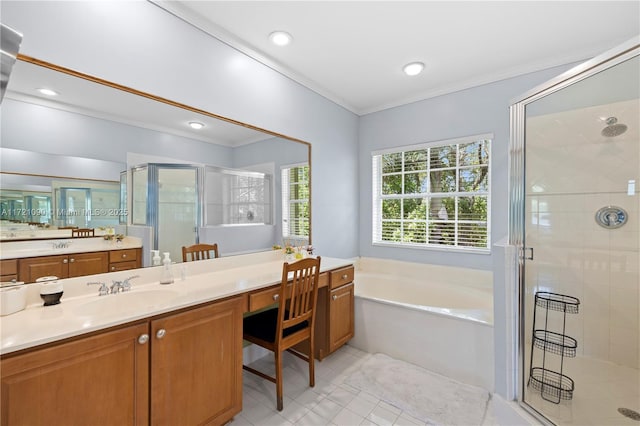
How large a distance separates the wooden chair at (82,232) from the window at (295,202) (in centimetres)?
147

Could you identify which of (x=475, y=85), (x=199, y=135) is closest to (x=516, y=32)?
(x=475, y=85)

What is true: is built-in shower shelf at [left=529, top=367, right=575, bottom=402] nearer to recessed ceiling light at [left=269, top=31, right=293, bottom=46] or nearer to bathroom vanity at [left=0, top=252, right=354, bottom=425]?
bathroom vanity at [left=0, top=252, right=354, bottom=425]

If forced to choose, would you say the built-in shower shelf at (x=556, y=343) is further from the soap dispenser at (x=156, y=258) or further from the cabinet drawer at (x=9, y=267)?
the cabinet drawer at (x=9, y=267)

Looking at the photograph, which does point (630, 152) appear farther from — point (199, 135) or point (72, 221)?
point (72, 221)

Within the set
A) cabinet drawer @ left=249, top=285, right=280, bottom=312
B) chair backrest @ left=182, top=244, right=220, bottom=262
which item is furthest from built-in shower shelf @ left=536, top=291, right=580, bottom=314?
chair backrest @ left=182, top=244, right=220, bottom=262

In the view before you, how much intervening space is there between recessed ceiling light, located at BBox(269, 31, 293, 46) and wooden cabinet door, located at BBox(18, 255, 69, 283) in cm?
198

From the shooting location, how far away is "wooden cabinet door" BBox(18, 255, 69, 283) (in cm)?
136

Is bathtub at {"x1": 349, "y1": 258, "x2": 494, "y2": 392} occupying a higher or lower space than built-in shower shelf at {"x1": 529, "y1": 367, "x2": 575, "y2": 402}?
higher

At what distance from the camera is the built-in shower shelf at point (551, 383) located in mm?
1799

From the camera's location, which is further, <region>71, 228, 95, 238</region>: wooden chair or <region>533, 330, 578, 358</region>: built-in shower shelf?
<region>533, 330, 578, 358</region>: built-in shower shelf

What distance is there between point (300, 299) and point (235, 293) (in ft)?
1.77

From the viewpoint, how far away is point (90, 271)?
1548 mm

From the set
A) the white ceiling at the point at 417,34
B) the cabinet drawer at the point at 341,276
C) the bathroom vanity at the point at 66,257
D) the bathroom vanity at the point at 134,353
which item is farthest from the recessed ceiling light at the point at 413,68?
the bathroom vanity at the point at 66,257

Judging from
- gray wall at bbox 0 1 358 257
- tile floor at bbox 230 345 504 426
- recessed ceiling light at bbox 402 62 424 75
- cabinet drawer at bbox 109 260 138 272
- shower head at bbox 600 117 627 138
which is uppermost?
recessed ceiling light at bbox 402 62 424 75
